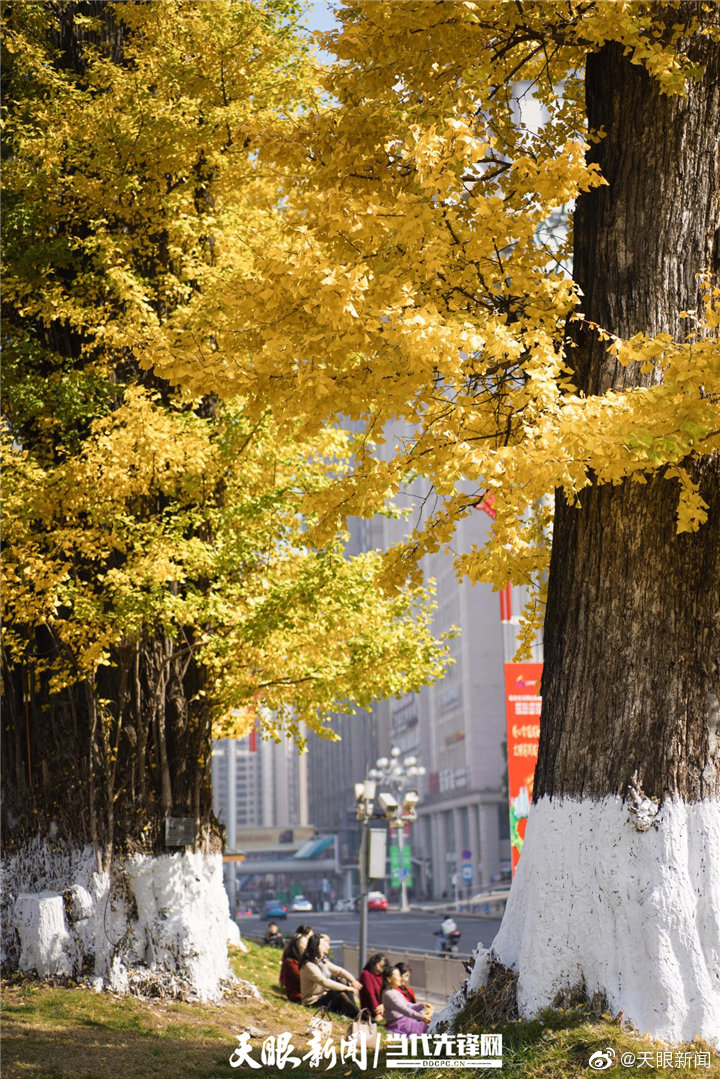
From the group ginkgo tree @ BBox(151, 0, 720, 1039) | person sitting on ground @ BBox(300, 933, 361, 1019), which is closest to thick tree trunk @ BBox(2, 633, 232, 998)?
person sitting on ground @ BBox(300, 933, 361, 1019)

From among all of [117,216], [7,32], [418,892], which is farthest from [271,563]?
[418,892]

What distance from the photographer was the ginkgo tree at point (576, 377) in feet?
19.5

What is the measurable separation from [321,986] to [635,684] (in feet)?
28.4

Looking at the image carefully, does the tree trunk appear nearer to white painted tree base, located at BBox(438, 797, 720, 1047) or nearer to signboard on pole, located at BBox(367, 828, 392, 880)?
white painted tree base, located at BBox(438, 797, 720, 1047)

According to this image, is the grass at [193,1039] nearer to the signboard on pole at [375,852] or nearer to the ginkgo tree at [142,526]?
the ginkgo tree at [142,526]

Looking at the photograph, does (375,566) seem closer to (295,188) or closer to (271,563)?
(271,563)

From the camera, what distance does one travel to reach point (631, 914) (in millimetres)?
6043

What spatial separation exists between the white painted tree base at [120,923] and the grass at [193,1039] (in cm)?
28

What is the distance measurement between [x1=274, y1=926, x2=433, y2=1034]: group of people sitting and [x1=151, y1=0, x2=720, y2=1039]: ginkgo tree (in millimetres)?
5742

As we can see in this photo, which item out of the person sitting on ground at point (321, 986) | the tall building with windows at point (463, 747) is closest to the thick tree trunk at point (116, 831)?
the person sitting on ground at point (321, 986)

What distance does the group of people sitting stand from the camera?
469 inches

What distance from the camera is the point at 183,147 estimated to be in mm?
12172

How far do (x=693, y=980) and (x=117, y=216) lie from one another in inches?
396

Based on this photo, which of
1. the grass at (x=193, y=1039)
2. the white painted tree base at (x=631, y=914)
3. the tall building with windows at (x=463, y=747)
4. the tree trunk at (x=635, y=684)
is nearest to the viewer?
the grass at (x=193, y=1039)
